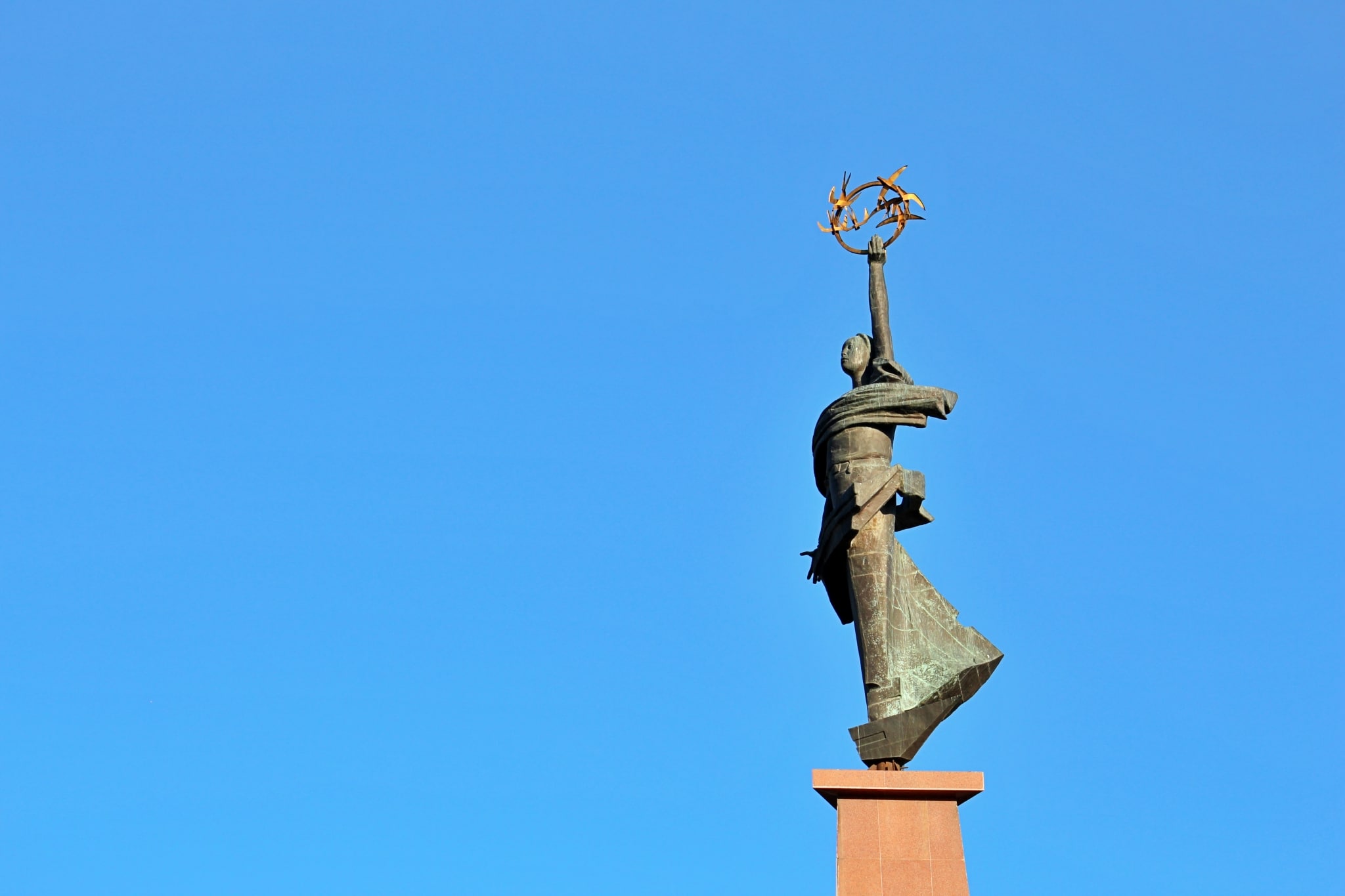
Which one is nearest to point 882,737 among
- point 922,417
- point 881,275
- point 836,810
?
point 836,810

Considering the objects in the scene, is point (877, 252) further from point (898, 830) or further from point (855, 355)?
point (898, 830)

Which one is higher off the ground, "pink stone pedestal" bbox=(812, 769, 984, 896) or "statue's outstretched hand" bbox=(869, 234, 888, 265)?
"statue's outstretched hand" bbox=(869, 234, 888, 265)

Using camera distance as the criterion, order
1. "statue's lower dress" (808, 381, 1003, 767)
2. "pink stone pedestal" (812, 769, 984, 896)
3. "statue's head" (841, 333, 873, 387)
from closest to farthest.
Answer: "pink stone pedestal" (812, 769, 984, 896), "statue's lower dress" (808, 381, 1003, 767), "statue's head" (841, 333, 873, 387)

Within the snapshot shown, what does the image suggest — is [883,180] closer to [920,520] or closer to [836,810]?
[920,520]

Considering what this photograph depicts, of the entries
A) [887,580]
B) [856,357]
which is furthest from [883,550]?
[856,357]

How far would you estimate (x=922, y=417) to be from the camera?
18.2m

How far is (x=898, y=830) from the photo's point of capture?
16016mm

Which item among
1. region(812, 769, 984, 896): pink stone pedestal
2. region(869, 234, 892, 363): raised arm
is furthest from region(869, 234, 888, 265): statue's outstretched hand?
region(812, 769, 984, 896): pink stone pedestal

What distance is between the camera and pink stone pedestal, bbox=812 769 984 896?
15711 millimetres

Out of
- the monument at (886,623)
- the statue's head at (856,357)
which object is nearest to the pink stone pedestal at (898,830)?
the monument at (886,623)

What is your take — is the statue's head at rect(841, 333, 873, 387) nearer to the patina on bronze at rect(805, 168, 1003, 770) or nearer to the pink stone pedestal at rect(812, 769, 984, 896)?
the patina on bronze at rect(805, 168, 1003, 770)

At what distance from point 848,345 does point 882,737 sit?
467 centimetres

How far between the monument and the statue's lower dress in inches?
0.6

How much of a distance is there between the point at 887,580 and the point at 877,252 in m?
3.90
